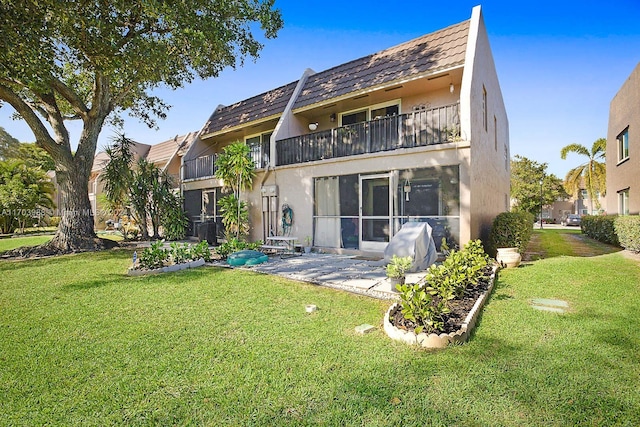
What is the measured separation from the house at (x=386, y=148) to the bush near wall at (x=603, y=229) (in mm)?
4918

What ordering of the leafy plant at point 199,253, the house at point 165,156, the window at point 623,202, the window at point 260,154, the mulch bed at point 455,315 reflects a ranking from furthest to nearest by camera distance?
the house at point 165,156 → the window at point 623,202 → the window at point 260,154 → the leafy plant at point 199,253 → the mulch bed at point 455,315

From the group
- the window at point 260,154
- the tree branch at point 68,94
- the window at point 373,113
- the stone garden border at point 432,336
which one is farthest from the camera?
the window at point 260,154

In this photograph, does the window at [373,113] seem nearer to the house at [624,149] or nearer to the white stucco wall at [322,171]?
the white stucco wall at [322,171]

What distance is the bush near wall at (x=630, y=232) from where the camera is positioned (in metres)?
9.91

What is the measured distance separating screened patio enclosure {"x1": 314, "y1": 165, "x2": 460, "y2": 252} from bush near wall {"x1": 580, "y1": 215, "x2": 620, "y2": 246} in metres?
9.58

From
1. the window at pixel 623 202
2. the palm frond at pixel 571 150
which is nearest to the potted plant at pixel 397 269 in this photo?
the window at pixel 623 202

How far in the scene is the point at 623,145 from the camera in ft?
48.1

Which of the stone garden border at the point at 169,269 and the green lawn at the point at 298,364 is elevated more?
the stone garden border at the point at 169,269

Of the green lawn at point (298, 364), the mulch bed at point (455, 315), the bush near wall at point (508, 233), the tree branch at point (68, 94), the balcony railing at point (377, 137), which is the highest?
the tree branch at point (68, 94)

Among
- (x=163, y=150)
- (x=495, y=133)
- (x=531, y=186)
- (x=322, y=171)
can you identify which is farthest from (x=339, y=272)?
(x=531, y=186)

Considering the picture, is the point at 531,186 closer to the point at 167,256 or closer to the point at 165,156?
the point at 165,156

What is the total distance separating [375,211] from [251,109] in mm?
8460

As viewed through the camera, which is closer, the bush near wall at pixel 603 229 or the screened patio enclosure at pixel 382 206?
the screened patio enclosure at pixel 382 206

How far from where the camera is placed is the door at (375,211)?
959 centimetres
